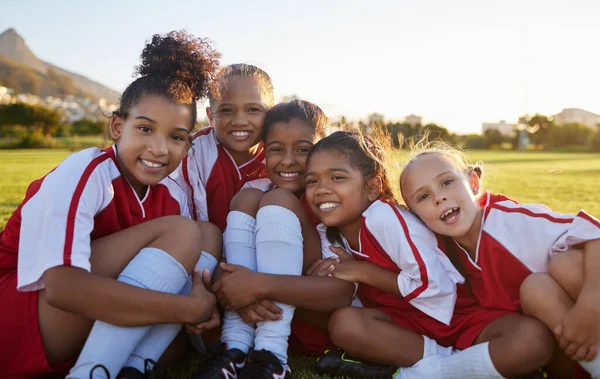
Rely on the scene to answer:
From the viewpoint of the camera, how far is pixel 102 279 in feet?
6.21

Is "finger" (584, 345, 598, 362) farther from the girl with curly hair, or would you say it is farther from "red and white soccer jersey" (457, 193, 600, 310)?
the girl with curly hair

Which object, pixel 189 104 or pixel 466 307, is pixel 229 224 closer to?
pixel 189 104

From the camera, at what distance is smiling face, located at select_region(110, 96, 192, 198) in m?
2.31

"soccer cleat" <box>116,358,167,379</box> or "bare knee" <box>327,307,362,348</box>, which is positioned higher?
"bare knee" <box>327,307,362,348</box>

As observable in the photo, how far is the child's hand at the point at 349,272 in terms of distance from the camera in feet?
7.87

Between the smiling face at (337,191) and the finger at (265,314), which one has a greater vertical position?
the smiling face at (337,191)

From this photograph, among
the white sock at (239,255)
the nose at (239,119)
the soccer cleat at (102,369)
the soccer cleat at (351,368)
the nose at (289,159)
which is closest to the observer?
the soccer cleat at (102,369)

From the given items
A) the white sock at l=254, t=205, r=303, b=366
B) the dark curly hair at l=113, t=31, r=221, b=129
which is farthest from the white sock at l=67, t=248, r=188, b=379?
the dark curly hair at l=113, t=31, r=221, b=129

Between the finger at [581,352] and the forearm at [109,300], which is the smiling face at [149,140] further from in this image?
the finger at [581,352]

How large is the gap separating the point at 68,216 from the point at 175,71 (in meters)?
0.97

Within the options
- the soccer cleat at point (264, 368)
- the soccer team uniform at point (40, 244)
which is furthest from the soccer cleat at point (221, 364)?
the soccer team uniform at point (40, 244)

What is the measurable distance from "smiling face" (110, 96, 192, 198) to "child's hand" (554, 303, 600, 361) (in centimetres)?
176

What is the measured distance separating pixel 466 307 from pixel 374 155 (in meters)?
0.90

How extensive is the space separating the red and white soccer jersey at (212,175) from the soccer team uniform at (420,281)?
3.41ft
